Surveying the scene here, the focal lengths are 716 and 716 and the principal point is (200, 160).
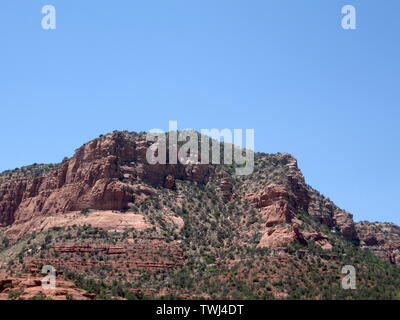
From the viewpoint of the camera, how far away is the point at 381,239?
478ft

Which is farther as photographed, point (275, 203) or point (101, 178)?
point (101, 178)

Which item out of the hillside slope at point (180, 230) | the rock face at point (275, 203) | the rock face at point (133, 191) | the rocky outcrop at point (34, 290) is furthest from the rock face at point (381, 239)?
the rocky outcrop at point (34, 290)

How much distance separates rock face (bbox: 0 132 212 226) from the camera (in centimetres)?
11700

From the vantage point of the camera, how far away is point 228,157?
141375 mm

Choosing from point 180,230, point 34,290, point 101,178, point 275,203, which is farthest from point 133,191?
point 34,290

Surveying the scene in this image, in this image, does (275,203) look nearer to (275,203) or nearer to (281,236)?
(275,203)

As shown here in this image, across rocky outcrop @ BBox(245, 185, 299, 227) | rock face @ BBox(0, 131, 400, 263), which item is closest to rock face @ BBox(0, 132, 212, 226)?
rock face @ BBox(0, 131, 400, 263)

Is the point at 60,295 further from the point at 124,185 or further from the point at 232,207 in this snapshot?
the point at 232,207

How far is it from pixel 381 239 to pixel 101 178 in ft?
201

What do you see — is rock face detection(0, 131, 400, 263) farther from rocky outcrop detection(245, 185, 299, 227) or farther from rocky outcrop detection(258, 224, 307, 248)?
rocky outcrop detection(258, 224, 307, 248)

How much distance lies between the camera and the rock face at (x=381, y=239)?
459 feet

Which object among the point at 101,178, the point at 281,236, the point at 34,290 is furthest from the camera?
the point at 101,178

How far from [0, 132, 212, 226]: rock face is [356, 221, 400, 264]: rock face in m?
35.9

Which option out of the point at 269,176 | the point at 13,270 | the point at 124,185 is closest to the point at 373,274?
the point at 269,176
